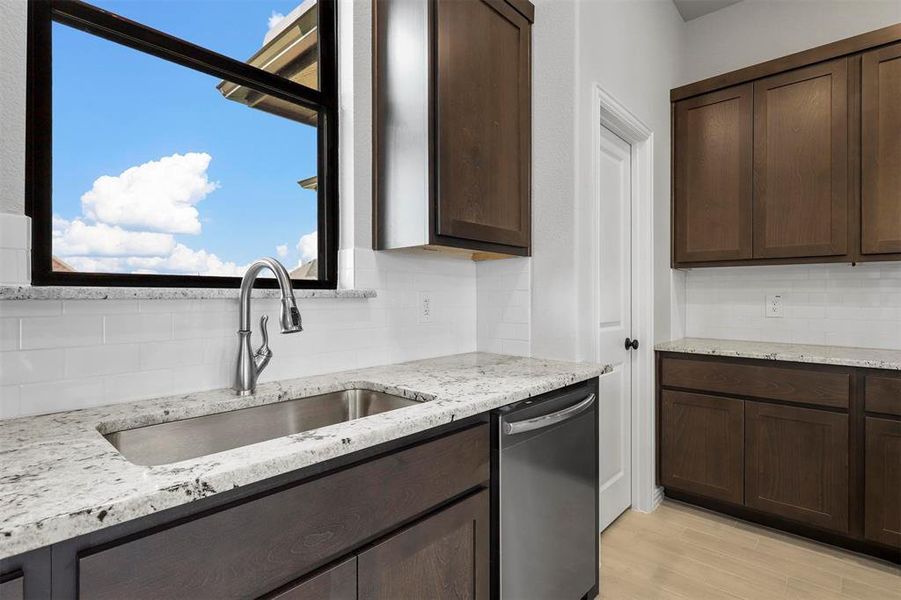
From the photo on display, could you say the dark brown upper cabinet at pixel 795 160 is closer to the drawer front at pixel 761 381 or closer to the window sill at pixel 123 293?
the drawer front at pixel 761 381

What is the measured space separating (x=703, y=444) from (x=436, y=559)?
2040mm

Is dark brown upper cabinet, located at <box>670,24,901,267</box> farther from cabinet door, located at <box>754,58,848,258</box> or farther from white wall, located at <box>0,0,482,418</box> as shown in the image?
white wall, located at <box>0,0,482,418</box>

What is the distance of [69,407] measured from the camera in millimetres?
1176

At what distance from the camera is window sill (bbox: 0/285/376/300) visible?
1.07 meters

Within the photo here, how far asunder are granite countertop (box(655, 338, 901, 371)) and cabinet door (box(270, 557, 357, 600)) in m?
2.23

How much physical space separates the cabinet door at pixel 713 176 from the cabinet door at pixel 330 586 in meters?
2.69

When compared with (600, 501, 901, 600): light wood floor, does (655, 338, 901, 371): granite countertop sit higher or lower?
higher

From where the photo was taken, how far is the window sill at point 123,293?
1.07 metres

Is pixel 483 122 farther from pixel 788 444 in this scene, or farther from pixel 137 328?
pixel 788 444

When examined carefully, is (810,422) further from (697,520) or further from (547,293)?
(547,293)

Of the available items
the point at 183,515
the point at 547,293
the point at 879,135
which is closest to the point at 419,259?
the point at 547,293

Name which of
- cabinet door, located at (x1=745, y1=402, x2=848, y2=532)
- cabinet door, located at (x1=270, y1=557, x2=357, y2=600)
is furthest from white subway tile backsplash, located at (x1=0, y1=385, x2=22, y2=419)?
cabinet door, located at (x1=745, y1=402, x2=848, y2=532)

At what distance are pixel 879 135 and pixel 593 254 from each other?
62.7 inches

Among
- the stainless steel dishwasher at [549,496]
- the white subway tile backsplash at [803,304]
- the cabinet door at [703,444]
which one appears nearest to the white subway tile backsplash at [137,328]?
the stainless steel dishwasher at [549,496]
